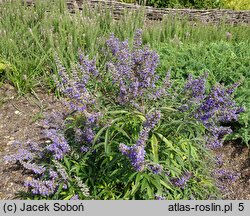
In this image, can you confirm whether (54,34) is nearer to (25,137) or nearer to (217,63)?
(25,137)

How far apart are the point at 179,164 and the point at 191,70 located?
1.57 metres

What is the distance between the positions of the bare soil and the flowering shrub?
1.15ft

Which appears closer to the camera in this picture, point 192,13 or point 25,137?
point 25,137

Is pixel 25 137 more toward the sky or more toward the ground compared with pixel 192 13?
more toward the ground

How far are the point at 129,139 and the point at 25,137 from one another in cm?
146

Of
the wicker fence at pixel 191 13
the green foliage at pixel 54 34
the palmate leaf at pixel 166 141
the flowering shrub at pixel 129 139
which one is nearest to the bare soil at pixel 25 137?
the green foliage at pixel 54 34

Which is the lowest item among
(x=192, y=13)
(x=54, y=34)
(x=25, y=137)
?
(x=25, y=137)

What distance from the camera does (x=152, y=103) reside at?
318 centimetres

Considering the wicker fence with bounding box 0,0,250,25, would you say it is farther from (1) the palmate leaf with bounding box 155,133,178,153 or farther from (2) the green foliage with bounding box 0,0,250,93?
(1) the palmate leaf with bounding box 155,133,178,153

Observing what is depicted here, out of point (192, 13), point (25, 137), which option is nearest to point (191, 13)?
point (192, 13)

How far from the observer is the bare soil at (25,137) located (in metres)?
3.36

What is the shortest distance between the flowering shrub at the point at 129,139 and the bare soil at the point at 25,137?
13.8 inches

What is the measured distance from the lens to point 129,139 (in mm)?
2918

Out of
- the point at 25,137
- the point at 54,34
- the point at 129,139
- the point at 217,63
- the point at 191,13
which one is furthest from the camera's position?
the point at 191,13
